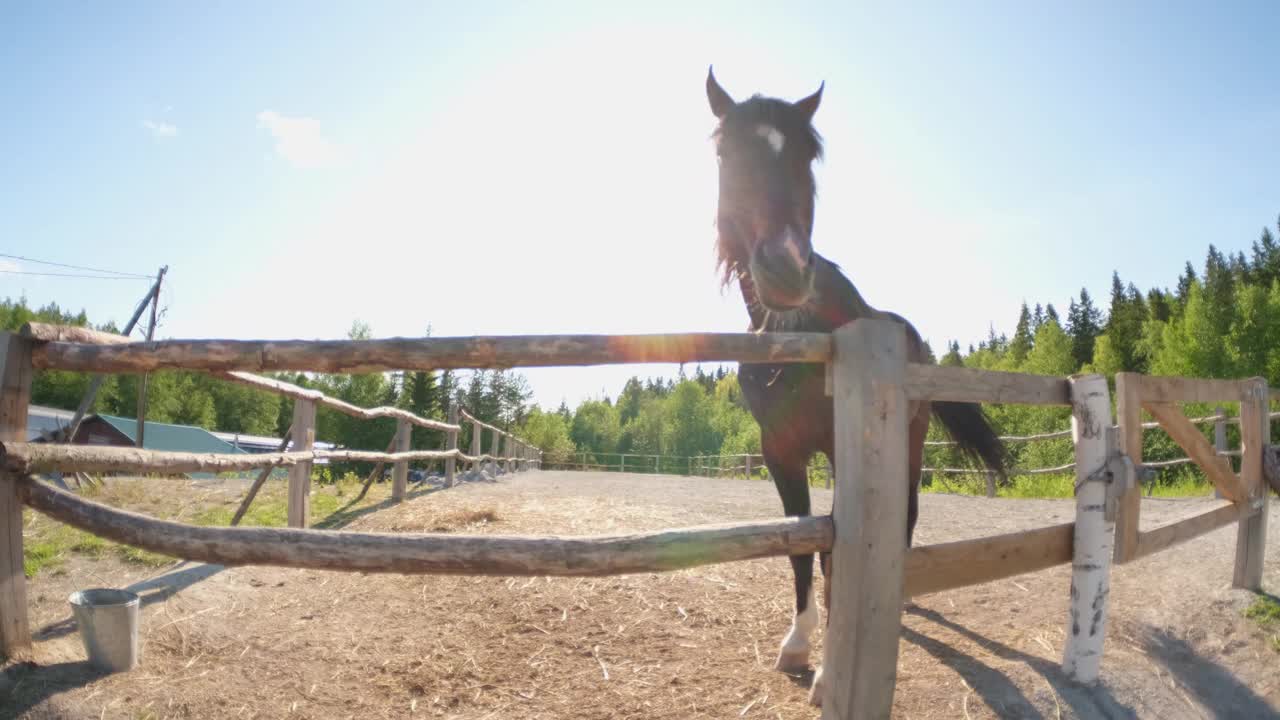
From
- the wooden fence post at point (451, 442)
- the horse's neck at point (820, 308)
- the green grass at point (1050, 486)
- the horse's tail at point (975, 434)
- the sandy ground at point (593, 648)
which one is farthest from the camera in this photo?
the green grass at point (1050, 486)

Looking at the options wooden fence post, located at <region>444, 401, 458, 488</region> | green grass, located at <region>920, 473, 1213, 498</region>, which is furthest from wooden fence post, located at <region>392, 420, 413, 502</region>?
green grass, located at <region>920, 473, 1213, 498</region>

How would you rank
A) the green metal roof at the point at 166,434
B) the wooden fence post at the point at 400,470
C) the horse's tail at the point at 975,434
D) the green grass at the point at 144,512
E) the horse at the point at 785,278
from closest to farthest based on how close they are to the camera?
the horse at the point at 785,278
the horse's tail at the point at 975,434
the green grass at the point at 144,512
the wooden fence post at the point at 400,470
the green metal roof at the point at 166,434

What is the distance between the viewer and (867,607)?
1.90 metres

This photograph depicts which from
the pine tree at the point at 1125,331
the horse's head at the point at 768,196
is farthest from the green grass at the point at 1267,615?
the pine tree at the point at 1125,331

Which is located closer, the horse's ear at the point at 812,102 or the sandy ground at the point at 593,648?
the sandy ground at the point at 593,648

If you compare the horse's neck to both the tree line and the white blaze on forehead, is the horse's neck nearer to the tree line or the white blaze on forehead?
the white blaze on forehead

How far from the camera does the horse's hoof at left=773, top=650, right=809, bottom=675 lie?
9.87 feet

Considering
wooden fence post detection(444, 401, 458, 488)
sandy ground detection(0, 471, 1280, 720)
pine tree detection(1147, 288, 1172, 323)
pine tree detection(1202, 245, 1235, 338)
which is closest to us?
sandy ground detection(0, 471, 1280, 720)

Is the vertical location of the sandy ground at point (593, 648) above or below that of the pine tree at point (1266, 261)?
below

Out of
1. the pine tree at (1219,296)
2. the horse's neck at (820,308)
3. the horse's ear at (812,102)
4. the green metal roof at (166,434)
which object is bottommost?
the green metal roof at (166,434)

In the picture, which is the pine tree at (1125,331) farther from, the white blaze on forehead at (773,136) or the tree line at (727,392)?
the white blaze on forehead at (773,136)

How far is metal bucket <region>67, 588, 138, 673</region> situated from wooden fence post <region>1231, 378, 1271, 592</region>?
5552mm

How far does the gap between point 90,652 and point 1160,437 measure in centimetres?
3742

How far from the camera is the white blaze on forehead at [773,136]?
2603 millimetres
